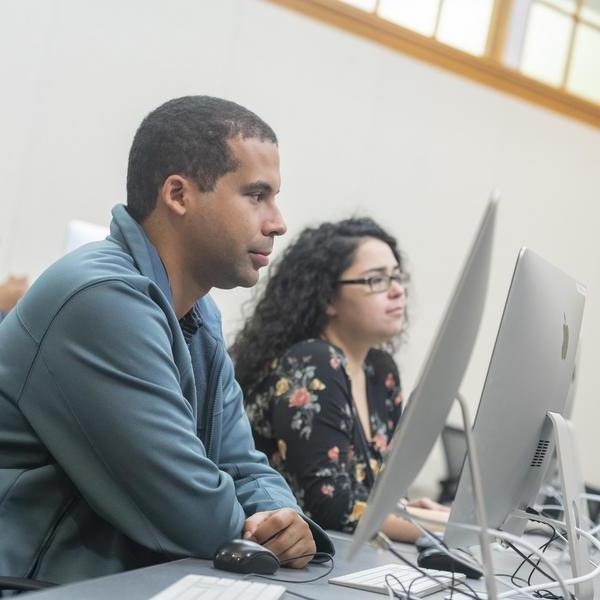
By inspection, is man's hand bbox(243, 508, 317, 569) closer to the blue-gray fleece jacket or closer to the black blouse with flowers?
the blue-gray fleece jacket

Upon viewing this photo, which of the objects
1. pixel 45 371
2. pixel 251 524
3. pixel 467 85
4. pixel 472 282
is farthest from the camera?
pixel 467 85

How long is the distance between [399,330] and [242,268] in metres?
1.13

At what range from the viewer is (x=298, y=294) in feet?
8.20

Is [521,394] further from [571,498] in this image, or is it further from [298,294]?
[298,294]

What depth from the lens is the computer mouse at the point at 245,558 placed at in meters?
1.22

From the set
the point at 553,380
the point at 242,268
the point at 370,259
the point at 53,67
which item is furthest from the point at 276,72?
the point at 553,380

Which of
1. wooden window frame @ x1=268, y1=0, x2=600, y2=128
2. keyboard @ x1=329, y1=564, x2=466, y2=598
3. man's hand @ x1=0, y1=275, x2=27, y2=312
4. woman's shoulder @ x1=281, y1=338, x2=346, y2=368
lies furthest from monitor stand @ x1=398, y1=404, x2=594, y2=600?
wooden window frame @ x1=268, y1=0, x2=600, y2=128

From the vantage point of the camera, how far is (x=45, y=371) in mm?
1265

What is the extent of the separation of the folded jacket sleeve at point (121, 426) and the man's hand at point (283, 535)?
0.08 m

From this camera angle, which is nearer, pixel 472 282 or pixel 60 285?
pixel 472 282

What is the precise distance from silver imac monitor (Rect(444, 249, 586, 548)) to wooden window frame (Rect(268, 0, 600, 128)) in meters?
3.22

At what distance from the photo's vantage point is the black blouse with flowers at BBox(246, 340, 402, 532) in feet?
6.56

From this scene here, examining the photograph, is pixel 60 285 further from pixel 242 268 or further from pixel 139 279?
pixel 242 268

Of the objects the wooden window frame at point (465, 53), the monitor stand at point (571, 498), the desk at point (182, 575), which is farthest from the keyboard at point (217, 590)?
the wooden window frame at point (465, 53)
